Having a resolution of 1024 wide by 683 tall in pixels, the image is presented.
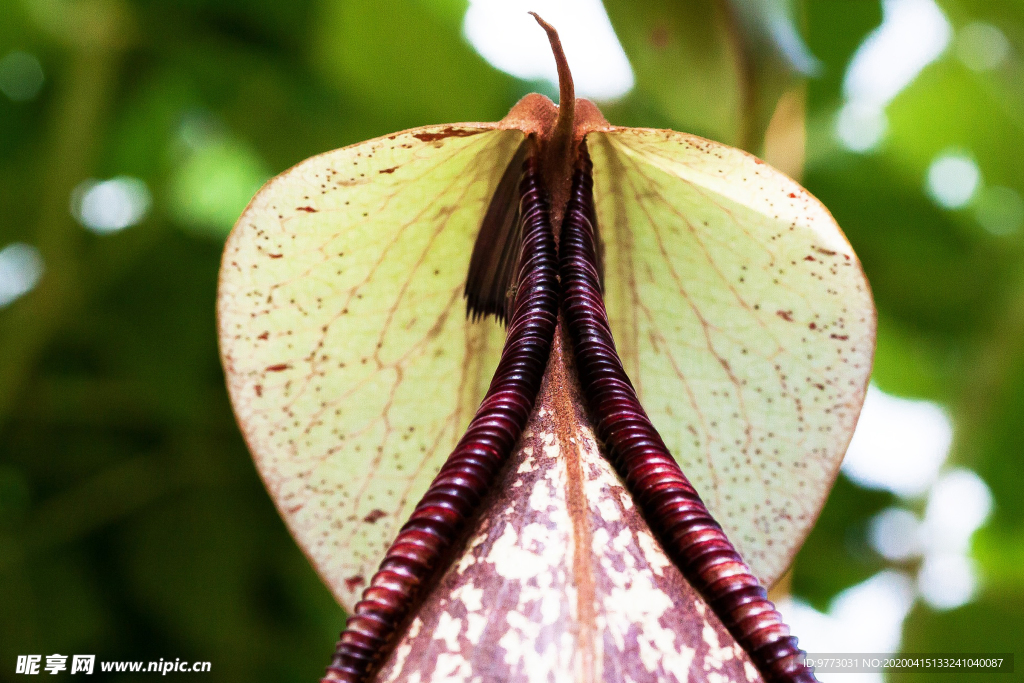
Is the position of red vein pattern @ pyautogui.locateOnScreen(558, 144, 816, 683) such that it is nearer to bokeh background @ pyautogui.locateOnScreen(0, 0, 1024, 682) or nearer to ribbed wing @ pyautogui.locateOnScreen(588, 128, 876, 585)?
ribbed wing @ pyautogui.locateOnScreen(588, 128, 876, 585)

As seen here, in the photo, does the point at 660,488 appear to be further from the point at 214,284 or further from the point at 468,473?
the point at 214,284

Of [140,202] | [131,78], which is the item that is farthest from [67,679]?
[131,78]

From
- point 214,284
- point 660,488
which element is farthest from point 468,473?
point 214,284

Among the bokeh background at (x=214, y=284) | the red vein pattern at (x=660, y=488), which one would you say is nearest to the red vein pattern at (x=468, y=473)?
the red vein pattern at (x=660, y=488)

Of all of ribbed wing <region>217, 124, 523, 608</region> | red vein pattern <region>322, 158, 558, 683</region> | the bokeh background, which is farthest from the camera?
the bokeh background

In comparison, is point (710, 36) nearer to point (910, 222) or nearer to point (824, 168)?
point (824, 168)

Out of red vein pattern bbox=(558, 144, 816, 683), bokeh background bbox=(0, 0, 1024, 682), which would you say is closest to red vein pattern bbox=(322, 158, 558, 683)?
red vein pattern bbox=(558, 144, 816, 683)
